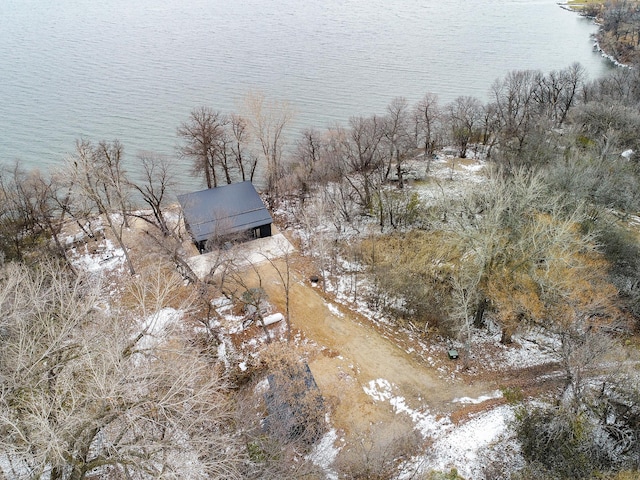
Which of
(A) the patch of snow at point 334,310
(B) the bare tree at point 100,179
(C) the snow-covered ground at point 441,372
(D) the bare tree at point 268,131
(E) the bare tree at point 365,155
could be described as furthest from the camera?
(D) the bare tree at point 268,131

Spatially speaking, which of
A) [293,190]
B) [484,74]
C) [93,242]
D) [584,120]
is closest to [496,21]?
[484,74]

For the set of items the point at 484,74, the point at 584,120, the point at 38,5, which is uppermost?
the point at 38,5

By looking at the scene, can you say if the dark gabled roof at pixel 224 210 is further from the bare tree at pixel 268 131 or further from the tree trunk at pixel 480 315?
the tree trunk at pixel 480 315

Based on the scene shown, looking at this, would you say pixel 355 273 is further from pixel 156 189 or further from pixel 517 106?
pixel 517 106

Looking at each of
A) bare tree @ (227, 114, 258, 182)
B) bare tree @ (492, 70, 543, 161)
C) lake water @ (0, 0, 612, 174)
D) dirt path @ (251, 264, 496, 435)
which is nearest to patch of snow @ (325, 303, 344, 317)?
dirt path @ (251, 264, 496, 435)

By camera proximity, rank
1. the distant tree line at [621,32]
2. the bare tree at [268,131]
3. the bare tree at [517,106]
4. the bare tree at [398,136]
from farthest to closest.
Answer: the distant tree line at [621,32] → the bare tree at [517,106] → the bare tree at [398,136] → the bare tree at [268,131]

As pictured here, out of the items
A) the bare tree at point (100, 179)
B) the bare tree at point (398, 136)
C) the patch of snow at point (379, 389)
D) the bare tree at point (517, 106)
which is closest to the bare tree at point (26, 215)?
the bare tree at point (100, 179)

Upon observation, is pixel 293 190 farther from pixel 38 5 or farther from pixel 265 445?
pixel 38 5
